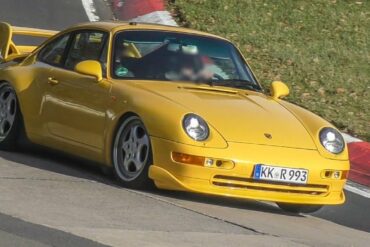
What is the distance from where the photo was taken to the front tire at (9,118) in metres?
9.48

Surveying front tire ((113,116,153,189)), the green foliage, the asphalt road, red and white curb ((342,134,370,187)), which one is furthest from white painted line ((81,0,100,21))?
front tire ((113,116,153,189))

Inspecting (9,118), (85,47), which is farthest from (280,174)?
(9,118)

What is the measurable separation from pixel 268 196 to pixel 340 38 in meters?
9.37

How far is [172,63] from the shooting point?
8.80 m

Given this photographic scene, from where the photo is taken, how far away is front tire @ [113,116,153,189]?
26.1 feet

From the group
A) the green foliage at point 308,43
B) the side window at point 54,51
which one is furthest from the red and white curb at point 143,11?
the side window at point 54,51

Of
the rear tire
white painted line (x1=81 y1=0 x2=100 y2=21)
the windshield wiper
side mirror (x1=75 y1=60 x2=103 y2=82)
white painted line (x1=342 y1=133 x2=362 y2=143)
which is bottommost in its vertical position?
white painted line (x1=81 y1=0 x2=100 y2=21)

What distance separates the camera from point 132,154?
8.12 meters

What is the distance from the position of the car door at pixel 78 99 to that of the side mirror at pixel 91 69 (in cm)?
7

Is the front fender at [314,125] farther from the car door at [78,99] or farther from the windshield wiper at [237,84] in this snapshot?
the car door at [78,99]

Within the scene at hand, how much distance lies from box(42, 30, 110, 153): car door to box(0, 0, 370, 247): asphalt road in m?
0.32

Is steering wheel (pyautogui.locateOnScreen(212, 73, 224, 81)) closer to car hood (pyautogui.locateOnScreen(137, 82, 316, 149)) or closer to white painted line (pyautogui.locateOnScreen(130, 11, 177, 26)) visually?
car hood (pyautogui.locateOnScreen(137, 82, 316, 149))

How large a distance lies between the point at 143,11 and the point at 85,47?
908cm

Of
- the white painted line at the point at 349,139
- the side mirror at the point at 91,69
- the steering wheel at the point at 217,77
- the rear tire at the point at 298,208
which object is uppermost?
the steering wheel at the point at 217,77
